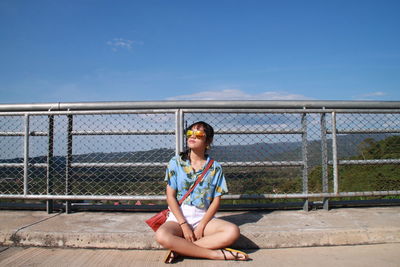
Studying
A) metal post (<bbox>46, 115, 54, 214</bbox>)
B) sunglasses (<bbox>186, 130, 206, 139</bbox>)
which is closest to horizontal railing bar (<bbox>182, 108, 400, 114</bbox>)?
sunglasses (<bbox>186, 130, 206, 139</bbox>)

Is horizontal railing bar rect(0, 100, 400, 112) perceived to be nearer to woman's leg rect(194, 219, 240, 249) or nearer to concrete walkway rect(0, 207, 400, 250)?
concrete walkway rect(0, 207, 400, 250)

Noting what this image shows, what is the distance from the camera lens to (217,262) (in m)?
2.62

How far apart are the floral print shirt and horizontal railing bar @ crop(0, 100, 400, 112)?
102 centimetres

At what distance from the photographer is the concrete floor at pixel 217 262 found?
8.61 ft

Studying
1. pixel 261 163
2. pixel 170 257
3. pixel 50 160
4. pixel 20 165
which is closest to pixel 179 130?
pixel 261 163

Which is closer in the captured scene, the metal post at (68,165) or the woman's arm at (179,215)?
the woman's arm at (179,215)

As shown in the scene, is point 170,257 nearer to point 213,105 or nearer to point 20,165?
point 213,105

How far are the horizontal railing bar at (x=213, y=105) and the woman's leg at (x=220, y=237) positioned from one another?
1.54 metres

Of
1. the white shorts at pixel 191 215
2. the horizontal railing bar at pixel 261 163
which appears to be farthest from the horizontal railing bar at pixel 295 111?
→ the white shorts at pixel 191 215

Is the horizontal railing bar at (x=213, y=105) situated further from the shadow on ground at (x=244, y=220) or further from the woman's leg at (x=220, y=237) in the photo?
the woman's leg at (x=220, y=237)

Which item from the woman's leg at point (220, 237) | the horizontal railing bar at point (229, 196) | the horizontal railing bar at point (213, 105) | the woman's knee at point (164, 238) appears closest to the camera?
the woman's knee at point (164, 238)

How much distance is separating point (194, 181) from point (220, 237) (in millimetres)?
554

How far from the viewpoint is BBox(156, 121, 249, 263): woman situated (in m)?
2.62

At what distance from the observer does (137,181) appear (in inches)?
147
